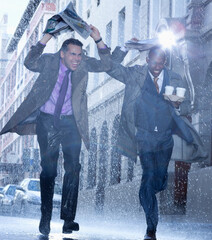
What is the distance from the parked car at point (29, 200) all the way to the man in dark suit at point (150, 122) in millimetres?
12347

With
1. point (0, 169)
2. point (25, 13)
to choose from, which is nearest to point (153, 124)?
point (25, 13)

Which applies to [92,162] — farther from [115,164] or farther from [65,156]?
[65,156]

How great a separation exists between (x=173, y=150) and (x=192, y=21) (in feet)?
29.6

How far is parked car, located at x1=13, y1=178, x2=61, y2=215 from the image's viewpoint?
63.2ft

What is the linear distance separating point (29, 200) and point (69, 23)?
13678 mm

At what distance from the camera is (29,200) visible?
769 inches

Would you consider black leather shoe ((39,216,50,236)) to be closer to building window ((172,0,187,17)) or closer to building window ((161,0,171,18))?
building window ((172,0,187,17))

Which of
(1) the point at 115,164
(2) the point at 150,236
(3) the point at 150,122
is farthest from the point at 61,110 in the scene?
(1) the point at 115,164

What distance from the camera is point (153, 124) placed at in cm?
667

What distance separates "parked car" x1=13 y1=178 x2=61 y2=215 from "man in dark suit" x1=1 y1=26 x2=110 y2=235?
12359 millimetres

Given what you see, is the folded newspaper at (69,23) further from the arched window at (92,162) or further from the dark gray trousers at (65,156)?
the arched window at (92,162)

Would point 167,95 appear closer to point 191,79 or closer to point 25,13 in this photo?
point 191,79

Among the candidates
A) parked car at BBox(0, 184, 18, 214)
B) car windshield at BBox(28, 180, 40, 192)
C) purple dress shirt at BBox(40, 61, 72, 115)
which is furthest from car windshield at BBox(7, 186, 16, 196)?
purple dress shirt at BBox(40, 61, 72, 115)

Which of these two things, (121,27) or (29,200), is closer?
(29,200)
